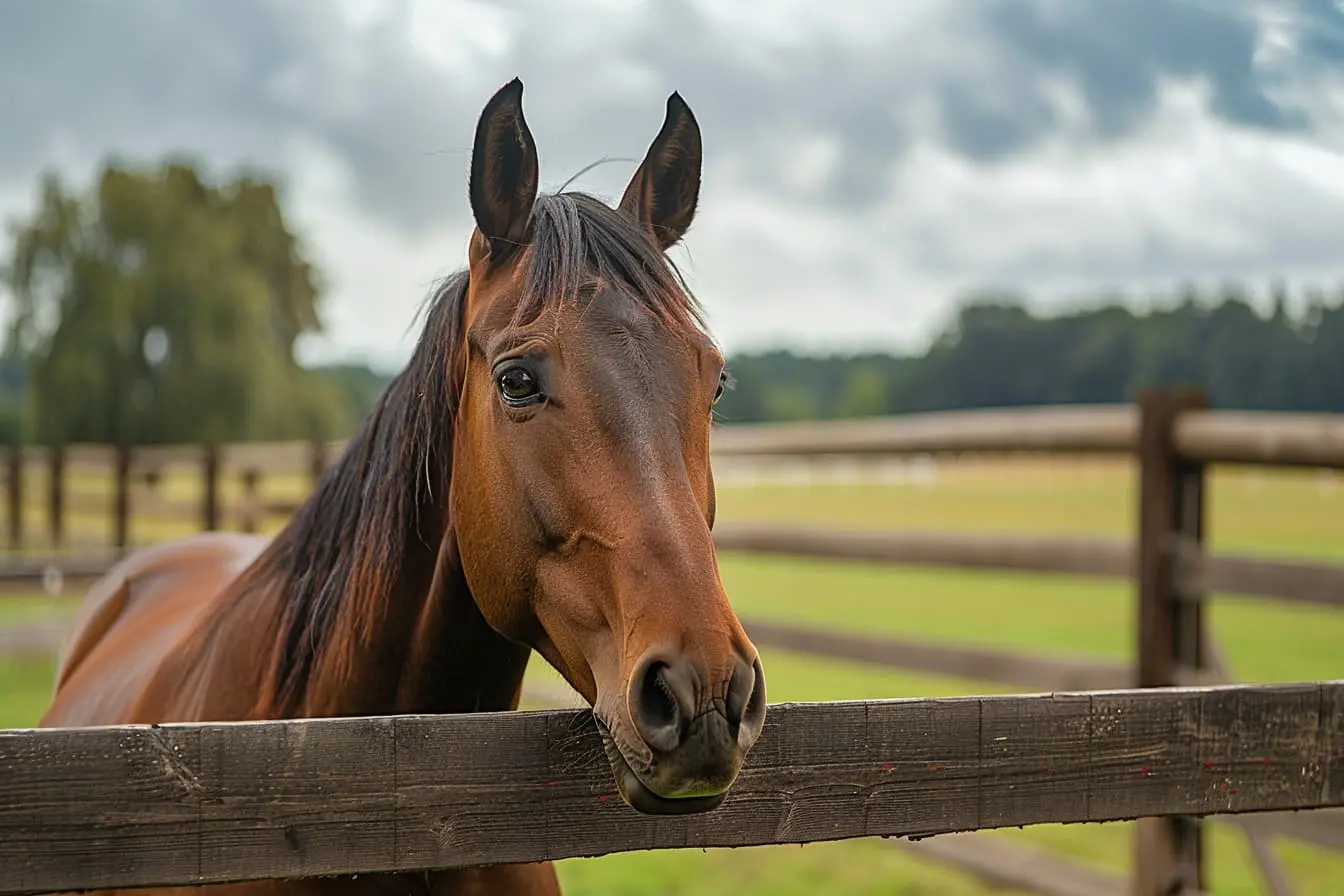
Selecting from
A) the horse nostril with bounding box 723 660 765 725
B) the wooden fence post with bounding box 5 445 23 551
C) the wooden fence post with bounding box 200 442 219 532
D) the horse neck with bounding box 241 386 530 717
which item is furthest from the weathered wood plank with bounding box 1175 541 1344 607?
the wooden fence post with bounding box 5 445 23 551

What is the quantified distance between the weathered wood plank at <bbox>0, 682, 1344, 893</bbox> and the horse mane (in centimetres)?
60

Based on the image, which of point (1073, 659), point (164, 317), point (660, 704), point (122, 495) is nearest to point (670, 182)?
point (660, 704)

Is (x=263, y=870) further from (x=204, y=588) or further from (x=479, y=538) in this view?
(x=204, y=588)

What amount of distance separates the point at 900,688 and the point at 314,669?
312 inches

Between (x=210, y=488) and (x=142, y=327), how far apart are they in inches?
885

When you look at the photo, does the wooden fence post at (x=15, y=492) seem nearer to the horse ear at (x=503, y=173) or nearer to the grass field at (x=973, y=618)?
the grass field at (x=973, y=618)

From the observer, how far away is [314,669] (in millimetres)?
2070

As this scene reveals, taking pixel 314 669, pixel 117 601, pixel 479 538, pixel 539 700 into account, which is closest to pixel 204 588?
pixel 117 601

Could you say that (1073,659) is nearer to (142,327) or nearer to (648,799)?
(648,799)

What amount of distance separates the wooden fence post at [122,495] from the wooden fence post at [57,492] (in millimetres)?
1774

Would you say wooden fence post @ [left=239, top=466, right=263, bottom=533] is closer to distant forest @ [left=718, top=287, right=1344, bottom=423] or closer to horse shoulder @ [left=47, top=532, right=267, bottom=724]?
distant forest @ [left=718, top=287, right=1344, bottom=423]

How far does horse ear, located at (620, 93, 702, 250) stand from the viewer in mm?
2045

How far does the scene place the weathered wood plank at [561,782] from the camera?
4.36 ft

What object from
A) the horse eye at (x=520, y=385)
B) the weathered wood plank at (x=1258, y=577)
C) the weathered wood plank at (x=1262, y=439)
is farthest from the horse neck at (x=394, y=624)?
the weathered wood plank at (x=1258, y=577)
